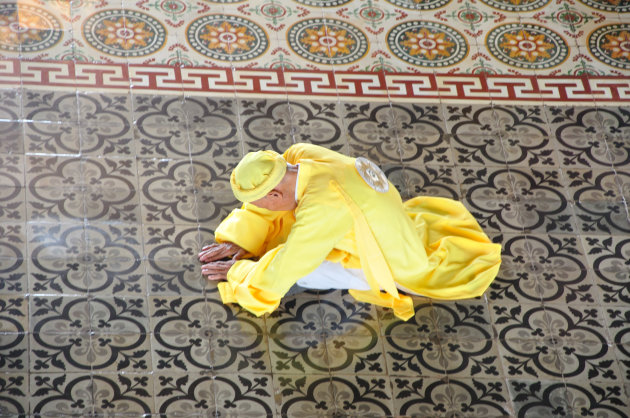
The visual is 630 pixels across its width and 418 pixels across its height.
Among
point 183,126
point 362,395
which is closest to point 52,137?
point 183,126

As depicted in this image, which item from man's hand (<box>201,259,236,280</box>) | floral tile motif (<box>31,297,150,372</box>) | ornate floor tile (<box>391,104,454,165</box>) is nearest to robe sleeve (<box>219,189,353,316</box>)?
man's hand (<box>201,259,236,280</box>)

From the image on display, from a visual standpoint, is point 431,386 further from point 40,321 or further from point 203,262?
point 40,321

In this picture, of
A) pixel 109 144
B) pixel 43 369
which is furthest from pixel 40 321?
pixel 109 144

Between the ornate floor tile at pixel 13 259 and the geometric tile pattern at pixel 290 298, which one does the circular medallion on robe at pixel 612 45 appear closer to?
the geometric tile pattern at pixel 290 298

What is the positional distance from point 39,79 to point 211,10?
108 cm

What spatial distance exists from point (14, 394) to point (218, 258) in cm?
104

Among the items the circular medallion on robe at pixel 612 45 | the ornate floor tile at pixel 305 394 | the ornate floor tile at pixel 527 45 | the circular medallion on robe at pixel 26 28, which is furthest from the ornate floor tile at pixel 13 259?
the circular medallion on robe at pixel 612 45

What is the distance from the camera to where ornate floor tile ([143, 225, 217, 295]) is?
4.92 m

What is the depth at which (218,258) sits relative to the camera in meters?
4.99

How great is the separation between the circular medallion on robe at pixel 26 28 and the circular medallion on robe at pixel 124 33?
18 cm

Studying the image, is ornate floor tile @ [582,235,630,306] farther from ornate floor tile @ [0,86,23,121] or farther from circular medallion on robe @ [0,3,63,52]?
circular medallion on robe @ [0,3,63,52]

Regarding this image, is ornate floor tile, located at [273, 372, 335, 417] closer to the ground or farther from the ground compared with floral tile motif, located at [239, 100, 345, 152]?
closer to the ground

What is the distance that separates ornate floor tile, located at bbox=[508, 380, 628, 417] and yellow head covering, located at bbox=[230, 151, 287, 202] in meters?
1.25

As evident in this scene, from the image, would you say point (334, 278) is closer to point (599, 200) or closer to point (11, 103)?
point (599, 200)
